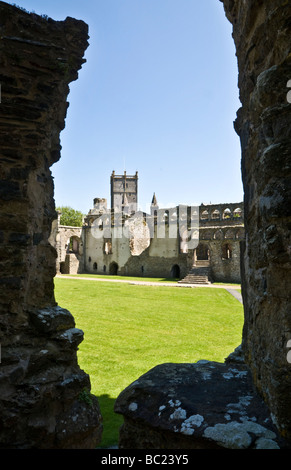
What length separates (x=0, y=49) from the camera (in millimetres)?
3697

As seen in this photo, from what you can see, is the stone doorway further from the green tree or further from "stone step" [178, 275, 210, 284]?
the green tree

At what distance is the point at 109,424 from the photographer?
468 cm

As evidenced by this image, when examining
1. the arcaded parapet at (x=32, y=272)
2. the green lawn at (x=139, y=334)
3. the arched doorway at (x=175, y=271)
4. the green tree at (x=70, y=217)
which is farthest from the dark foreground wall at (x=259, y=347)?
the green tree at (x=70, y=217)

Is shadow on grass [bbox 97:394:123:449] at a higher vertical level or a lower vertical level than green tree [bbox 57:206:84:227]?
lower

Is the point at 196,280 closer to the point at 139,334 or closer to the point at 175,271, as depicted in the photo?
the point at 175,271

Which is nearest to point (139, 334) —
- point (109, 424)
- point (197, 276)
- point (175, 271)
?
point (109, 424)

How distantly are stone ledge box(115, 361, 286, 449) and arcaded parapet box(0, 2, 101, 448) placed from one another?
54.1 inches

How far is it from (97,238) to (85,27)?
3505 cm

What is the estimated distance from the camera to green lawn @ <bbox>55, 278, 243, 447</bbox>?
620 centimetres

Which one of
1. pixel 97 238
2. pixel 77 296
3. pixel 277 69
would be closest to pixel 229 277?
pixel 77 296

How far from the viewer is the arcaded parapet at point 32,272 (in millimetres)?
3328

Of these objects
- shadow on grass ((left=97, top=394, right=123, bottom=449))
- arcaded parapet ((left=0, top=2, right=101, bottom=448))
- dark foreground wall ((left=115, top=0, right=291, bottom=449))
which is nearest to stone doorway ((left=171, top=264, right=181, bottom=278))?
shadow on grass ((left=97, top=394, right=123, bottom=449))

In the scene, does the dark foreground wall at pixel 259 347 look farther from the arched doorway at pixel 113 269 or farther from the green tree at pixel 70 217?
the green tree at pixel 70 217

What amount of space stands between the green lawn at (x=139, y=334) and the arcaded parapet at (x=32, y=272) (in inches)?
45.6
